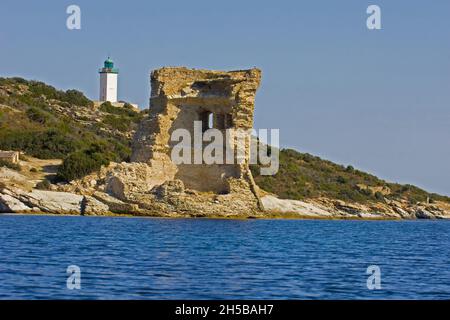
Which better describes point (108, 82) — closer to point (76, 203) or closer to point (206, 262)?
point (76, 203)

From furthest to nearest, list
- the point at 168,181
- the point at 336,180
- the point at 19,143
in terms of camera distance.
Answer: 1. the point at 336,180
2. the point at 19,143
3. the point at 168,181

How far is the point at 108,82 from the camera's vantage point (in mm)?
72125

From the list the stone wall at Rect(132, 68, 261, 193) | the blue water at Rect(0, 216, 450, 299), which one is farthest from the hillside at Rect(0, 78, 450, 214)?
the blue water at Rect(0, 216, 450, 299)

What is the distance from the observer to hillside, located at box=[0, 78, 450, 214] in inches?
1845

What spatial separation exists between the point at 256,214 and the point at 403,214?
2230cm

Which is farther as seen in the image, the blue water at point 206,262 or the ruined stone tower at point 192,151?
the ruined stone tower at point 192,151

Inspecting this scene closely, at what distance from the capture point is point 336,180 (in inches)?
2484

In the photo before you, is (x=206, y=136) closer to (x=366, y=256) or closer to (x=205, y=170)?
(x=205, y=170)

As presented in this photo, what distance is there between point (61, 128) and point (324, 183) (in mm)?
16468

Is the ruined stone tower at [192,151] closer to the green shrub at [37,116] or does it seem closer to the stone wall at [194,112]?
the stone wall at [194,112]

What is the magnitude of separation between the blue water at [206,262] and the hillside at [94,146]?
12.4 meters

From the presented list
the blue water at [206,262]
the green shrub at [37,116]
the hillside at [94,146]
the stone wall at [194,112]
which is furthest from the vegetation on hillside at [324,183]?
the blue water at [206,262]

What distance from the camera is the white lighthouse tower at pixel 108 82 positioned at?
71.3 metres
